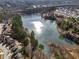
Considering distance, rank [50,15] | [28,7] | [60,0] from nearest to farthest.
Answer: [50,15] → [28,7] → [60,0]

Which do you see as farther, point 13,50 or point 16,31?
point 16,31

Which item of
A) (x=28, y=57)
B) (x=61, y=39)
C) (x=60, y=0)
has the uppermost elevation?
(x=28, y=57)

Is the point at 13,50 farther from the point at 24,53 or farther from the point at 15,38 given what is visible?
the point at 15,38

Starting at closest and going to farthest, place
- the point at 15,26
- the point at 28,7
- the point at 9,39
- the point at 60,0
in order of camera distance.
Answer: the point at 9,39, the point at 15,26, the point at 28,7, the point at 60,0

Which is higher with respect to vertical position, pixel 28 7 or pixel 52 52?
pixel 52 52

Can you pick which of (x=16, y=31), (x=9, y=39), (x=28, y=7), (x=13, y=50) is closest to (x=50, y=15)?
(x=28, y=7)

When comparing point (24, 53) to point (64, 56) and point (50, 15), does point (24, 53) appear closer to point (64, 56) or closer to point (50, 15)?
point (64, 56)

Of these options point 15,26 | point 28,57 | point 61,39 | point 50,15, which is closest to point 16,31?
point 15,26

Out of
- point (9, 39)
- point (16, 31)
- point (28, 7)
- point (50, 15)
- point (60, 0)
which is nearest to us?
point (9, 39)

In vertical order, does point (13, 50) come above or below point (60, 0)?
above
